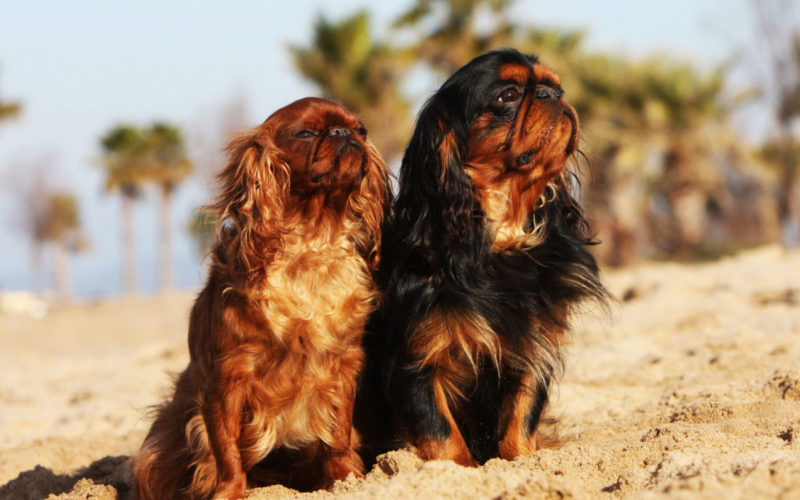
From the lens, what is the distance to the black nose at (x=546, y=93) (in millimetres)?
3404

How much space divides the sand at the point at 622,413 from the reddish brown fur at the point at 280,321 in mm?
241

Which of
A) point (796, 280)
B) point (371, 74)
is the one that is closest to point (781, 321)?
point (796, 280)

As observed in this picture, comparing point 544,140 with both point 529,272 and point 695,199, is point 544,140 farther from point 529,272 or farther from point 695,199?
point 695,199

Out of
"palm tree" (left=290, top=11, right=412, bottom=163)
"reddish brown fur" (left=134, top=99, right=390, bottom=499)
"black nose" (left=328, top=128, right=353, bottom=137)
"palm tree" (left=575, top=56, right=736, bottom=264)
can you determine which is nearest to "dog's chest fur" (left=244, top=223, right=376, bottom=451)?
"reddish brown fur" (left=134, top=99, right=390, bottom=499)

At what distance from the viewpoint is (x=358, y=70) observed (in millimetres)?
25047

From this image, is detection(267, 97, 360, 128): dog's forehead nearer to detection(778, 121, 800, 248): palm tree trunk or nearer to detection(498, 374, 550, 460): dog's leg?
detection(498, 374, 550, 460): dog's leg

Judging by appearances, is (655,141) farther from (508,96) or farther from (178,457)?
(178,457)

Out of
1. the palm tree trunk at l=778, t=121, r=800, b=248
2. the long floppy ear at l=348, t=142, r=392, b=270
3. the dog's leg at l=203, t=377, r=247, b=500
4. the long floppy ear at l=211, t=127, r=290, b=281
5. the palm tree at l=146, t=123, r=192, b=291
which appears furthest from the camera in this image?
the palm tree at l=146, t=123, r=192, b=291

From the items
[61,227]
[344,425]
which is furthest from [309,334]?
[61,227]

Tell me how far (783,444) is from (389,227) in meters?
1.84

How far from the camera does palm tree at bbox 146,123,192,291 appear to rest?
34000 millimetres

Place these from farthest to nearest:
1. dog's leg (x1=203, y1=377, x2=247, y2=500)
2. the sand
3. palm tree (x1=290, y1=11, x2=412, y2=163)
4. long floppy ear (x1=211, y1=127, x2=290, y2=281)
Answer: palm tree (x1=290, y1=11, x2=412, y2=163), long floppy ear (x1=211, y1=127, x2=290, y2=281), dog's leg (x1=203, y1=377, x2=247, y2=500), the sand

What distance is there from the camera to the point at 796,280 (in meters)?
9.39

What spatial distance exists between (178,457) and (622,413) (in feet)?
7.90
